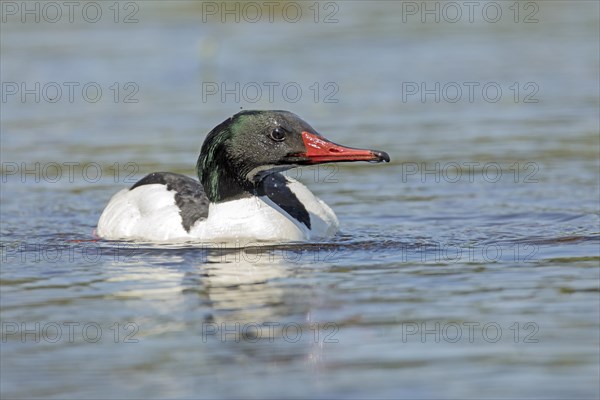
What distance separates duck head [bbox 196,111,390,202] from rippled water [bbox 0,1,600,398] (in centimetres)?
59

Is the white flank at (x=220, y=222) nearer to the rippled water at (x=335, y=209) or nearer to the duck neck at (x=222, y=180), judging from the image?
the duck neck at (x=222, y=180)

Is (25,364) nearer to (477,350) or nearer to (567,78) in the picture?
(477,350)

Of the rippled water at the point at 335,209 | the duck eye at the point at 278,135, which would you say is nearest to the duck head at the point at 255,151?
the duck eye at the point at 278,135

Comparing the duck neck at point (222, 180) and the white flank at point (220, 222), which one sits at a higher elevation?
the duck neck at point (222, 180)

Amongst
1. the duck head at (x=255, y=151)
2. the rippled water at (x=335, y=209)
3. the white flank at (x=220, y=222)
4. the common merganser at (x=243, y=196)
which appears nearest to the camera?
the rippled water at (x=335, y=209)

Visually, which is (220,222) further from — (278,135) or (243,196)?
(278,135)

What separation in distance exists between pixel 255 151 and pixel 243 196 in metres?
0.52

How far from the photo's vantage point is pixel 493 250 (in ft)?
34.9

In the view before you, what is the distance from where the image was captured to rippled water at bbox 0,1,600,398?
7.46m

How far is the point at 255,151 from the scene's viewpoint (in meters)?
11.0

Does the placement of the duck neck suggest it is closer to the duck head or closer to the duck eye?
the duck head

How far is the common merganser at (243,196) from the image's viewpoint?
1089cm

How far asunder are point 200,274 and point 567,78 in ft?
32.3

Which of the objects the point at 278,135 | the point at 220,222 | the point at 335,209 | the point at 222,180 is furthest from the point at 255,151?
the point at 335,209
